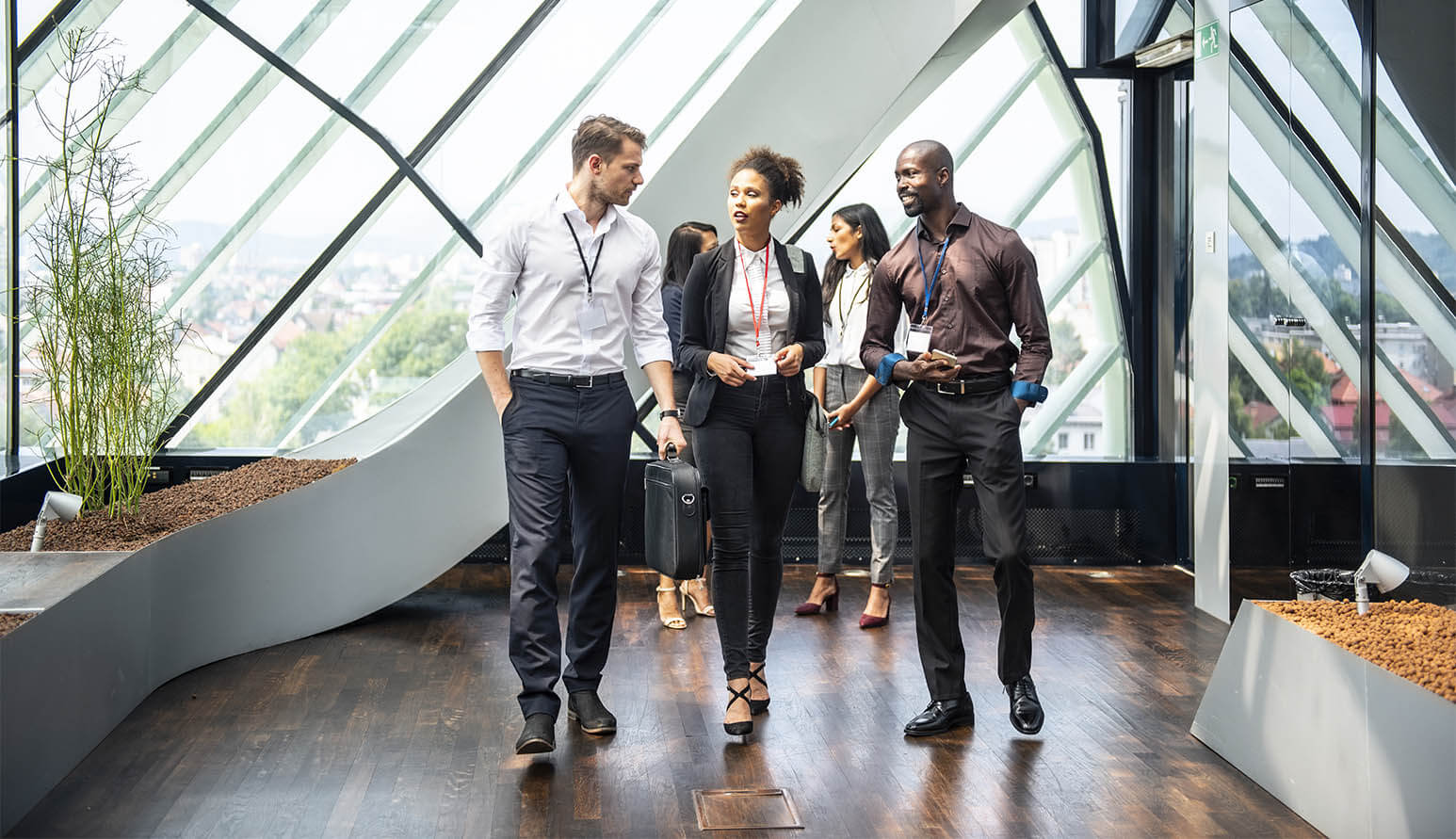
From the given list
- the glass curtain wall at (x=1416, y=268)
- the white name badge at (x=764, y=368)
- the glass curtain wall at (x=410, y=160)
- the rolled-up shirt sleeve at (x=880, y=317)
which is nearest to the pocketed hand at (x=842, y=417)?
the rolled-up shirt sleeve at (x=880, y=317)

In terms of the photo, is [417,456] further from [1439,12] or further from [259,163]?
[1439,12]

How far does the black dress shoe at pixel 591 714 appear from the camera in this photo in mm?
3855

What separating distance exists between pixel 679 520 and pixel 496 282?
2.64 feet

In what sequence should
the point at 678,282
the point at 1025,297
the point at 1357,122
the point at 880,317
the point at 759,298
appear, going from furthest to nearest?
the point at 678,282, the point at 1357,122, the point at 880,317, the point at 759,298, the point at 1025,297

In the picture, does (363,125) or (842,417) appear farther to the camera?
(363,125)

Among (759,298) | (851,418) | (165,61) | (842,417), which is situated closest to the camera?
(759,298)

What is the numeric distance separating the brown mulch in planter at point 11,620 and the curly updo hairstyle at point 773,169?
7.01 ft

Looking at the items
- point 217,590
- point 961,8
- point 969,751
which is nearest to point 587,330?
point 969,751

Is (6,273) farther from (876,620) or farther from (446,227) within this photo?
(876,620)

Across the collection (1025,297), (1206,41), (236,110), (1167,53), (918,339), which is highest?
(1167,53)

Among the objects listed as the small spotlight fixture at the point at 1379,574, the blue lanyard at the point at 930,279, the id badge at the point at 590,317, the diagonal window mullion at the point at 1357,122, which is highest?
the diagonal window mullion at the point at 1357,122

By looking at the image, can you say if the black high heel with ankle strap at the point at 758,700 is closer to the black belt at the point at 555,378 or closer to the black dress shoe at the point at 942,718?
the black dress shoe at the point at 942,718

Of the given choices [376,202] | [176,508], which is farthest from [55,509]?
[376,202]

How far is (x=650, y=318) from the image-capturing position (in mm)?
3951
